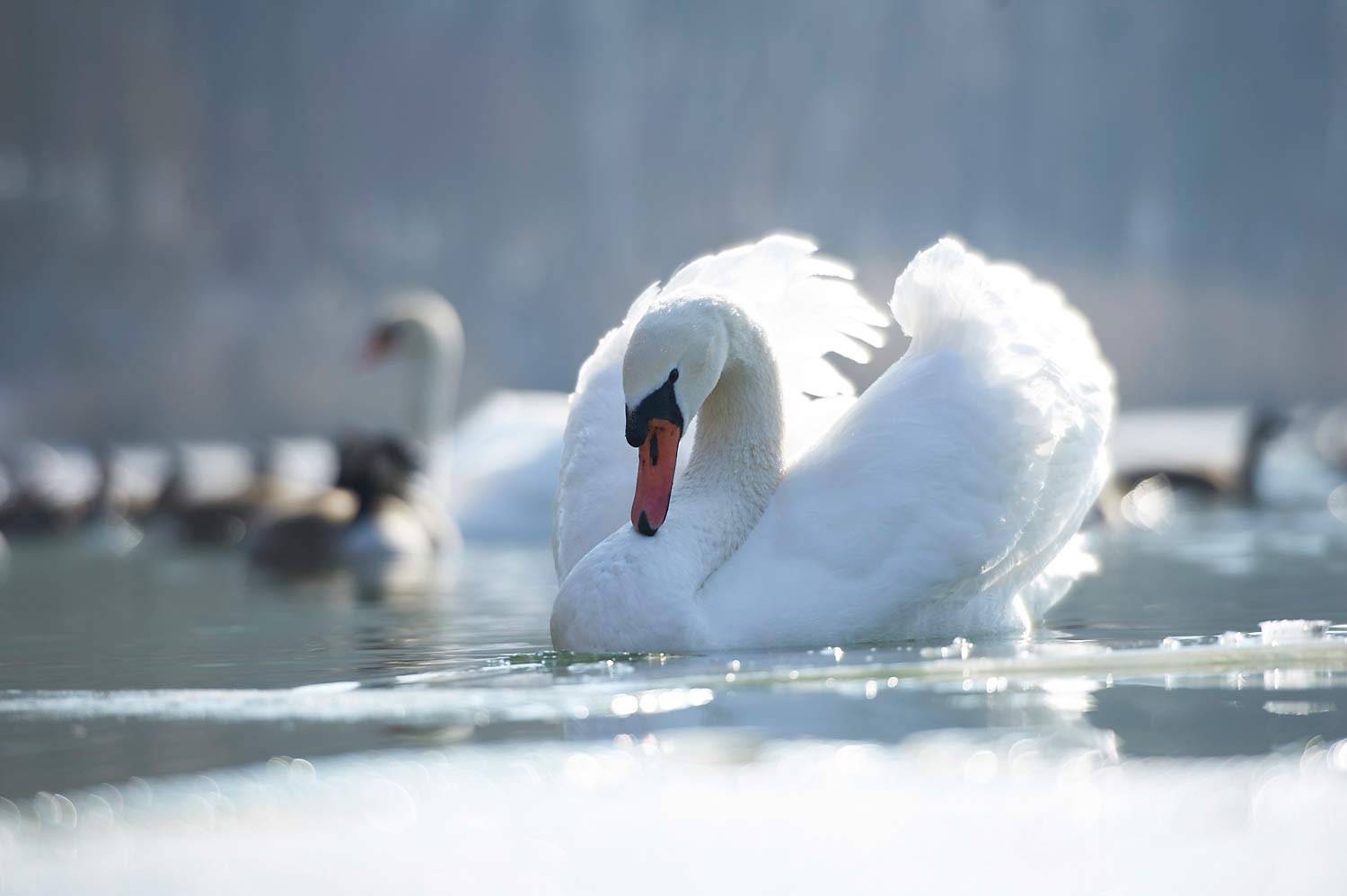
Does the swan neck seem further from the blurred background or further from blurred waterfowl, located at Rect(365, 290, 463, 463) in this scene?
the blurred background

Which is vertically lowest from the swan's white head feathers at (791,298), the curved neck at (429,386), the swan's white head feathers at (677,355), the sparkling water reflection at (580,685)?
the sparkling water reflection at (580,685)

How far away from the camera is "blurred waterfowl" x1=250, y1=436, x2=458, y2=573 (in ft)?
31.3

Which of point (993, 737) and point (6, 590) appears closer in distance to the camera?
point (993, 737)

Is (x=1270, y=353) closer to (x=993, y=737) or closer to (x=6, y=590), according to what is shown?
(x=6, y=590)

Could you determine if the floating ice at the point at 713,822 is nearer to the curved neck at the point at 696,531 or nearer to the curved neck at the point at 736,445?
the curved neck at the point at 696,531

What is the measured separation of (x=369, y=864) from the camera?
271cm

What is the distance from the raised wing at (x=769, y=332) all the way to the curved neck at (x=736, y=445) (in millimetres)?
246

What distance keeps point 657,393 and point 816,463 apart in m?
0.56

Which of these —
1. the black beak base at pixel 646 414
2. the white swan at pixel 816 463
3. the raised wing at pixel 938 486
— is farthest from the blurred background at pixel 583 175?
the black beak base at pixel 646 414

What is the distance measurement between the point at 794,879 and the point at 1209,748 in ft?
3.42

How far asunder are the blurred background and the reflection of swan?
465 cm

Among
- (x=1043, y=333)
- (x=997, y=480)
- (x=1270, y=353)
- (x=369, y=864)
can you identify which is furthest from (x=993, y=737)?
(x=1270, y=353)

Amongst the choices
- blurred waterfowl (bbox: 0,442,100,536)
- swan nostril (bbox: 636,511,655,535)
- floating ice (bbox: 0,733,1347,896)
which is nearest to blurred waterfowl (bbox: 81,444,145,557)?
blurred waterfowl (bbox: 0,442,100,536)

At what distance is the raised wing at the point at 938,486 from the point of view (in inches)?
184
